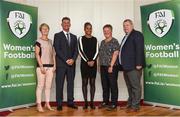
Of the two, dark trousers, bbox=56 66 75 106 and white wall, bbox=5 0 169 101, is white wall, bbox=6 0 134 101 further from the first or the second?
dark trousers, bbox=56 66 75 106

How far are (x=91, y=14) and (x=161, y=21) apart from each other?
55.2 inches

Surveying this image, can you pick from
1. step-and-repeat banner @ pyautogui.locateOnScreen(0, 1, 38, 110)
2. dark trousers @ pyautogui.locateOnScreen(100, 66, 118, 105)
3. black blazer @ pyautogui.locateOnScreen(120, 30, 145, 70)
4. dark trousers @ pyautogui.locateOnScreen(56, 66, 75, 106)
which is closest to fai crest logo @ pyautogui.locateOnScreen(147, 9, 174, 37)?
black blazer @ pyautogui.locateOnScreen(120, 30, 145, 70)

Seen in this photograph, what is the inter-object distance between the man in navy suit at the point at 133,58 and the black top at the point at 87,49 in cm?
49

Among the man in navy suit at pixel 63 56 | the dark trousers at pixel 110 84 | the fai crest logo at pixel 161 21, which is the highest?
the fai crest logo at pixel 161 21

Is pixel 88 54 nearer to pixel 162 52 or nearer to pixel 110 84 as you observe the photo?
pixel 110 84

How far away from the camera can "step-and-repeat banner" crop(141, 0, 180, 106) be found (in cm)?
479

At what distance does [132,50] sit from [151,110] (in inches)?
44.2

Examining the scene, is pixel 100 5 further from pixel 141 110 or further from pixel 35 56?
pixel 141 110

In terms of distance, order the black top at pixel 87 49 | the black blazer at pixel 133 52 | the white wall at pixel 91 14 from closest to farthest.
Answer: the black blazer at pixel 133 52 → the black top at pixel 87 49 → the white wall at pixel 91 14

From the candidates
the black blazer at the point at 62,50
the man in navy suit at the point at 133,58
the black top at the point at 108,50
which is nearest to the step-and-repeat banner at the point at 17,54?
the black blazer at the point at 62,50

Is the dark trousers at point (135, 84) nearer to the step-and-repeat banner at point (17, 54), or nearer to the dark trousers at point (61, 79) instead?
the dark trousers at point (61, 79)

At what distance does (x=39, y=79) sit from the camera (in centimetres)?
473

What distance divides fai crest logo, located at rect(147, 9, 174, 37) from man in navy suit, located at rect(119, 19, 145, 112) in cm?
58

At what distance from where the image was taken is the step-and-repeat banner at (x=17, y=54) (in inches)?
182
